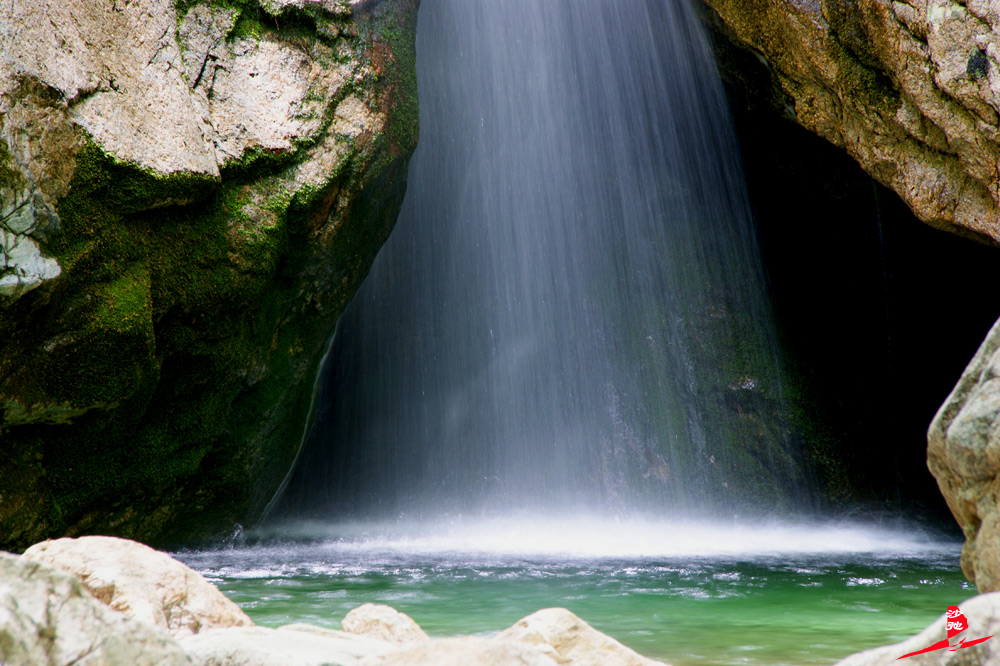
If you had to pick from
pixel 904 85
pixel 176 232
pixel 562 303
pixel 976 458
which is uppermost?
pixel 904 85

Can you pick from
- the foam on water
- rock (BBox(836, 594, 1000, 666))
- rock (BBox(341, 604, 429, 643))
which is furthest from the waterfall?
rock (BBox(836, 594, 1000, 666))

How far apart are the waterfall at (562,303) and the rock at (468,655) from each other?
9160 millimetres

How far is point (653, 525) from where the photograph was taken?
10016 mm

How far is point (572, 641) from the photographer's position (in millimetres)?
2795

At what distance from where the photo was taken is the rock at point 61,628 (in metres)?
1.47

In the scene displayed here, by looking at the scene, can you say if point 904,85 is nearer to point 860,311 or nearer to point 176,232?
point 860,311

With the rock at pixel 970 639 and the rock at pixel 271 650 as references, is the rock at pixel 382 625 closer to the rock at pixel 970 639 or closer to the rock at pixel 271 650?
the rock at pixel 271 650

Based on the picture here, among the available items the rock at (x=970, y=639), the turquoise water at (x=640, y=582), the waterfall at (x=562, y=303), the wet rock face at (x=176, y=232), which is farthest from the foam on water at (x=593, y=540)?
the rock at (x=970, y=639)

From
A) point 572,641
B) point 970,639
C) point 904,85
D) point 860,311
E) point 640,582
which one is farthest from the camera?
point 860,311

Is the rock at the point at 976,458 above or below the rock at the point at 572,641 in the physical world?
above

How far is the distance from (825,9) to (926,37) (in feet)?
3.48

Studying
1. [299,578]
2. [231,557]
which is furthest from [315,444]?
[299,578]

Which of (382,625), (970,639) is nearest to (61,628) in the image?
(382,625)

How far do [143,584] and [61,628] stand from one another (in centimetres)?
161
